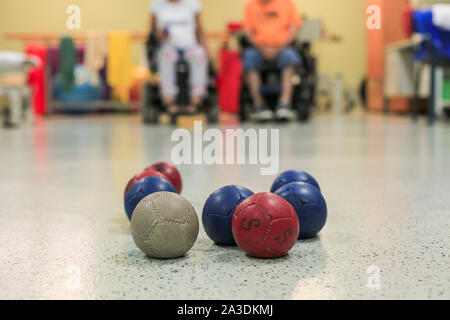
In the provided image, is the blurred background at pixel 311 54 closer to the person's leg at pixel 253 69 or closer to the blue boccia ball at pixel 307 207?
the person's leg at pixel 253 69

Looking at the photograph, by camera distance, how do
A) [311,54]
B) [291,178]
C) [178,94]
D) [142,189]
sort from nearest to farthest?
1. [142,189]
2. [291,178]
3. [178,94]
4. [311,54]

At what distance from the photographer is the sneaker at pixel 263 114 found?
509 centimetres

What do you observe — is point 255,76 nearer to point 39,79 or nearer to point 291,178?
point 39,79

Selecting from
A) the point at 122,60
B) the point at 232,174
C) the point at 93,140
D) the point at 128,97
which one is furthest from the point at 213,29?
the point at 232,174

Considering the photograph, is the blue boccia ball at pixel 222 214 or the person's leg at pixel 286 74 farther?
the person's leg at pixel 286 74

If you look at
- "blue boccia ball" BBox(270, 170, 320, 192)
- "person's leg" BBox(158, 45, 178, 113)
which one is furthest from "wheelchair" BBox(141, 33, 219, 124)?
"blue boccia ball" BBox(270, 170, 320, 192)

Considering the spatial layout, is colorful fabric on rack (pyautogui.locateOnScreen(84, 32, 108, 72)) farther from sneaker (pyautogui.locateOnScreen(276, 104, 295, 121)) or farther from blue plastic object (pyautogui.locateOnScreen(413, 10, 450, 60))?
blue plastic object (pyautogui.locateOnScreen(413, 10, 450, 60))

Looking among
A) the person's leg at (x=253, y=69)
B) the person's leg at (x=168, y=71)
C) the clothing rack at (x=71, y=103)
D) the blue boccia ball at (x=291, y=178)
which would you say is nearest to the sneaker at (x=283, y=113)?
the person's leg at (x=253, y=69)

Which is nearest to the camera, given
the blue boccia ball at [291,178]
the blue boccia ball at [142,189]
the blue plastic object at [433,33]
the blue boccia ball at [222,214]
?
the blue boccia ball at [222,214]

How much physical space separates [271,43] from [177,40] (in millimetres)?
853

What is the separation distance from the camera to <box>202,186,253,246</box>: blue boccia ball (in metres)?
1.07

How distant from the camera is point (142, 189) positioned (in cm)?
122

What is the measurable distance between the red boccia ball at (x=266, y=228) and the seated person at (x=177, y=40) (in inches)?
164

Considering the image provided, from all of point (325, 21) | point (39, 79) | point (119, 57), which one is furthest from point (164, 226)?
point (325, 21)
